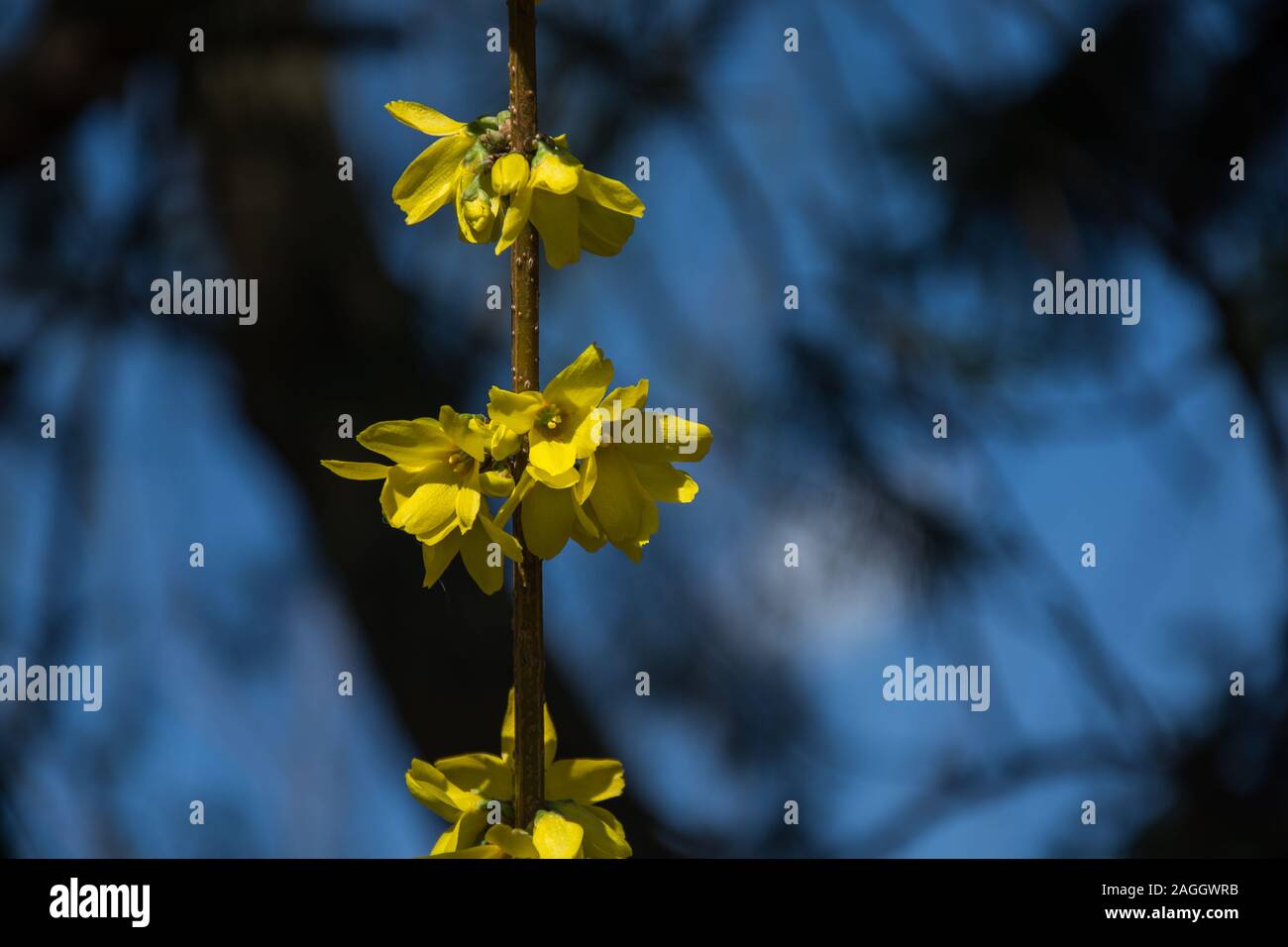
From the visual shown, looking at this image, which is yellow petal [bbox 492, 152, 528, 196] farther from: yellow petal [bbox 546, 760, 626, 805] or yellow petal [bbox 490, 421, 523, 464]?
yellow petal [bbox 546, 760, 626, 805]

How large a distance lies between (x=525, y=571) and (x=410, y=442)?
65 millimetres

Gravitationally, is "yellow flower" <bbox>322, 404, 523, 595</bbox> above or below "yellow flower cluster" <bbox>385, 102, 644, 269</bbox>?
below

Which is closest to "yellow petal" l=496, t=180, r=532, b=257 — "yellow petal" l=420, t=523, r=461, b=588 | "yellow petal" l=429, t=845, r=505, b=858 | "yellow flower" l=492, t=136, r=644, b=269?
"yellow flower" l=492, t=136, r=644, b=269

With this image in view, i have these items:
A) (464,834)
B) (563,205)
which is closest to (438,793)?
(464,834)

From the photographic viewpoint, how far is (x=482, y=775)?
0.44m

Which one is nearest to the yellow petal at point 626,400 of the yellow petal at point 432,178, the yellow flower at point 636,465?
the yellow flower at point 636,465

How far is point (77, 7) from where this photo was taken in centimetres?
123

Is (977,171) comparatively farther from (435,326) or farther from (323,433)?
(323,433)

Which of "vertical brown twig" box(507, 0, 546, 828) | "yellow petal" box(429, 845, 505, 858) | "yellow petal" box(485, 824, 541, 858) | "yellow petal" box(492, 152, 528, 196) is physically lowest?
"yellow petal" box(429, 845, 505, 858)

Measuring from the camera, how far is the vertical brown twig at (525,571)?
384mm

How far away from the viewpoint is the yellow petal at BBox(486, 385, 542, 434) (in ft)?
1.20

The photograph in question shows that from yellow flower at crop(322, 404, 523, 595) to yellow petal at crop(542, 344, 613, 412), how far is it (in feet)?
0.09

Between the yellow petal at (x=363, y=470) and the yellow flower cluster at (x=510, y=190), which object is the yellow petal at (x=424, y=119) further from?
the yellow petal at (x=363, y=470)

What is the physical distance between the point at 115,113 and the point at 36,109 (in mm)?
82
